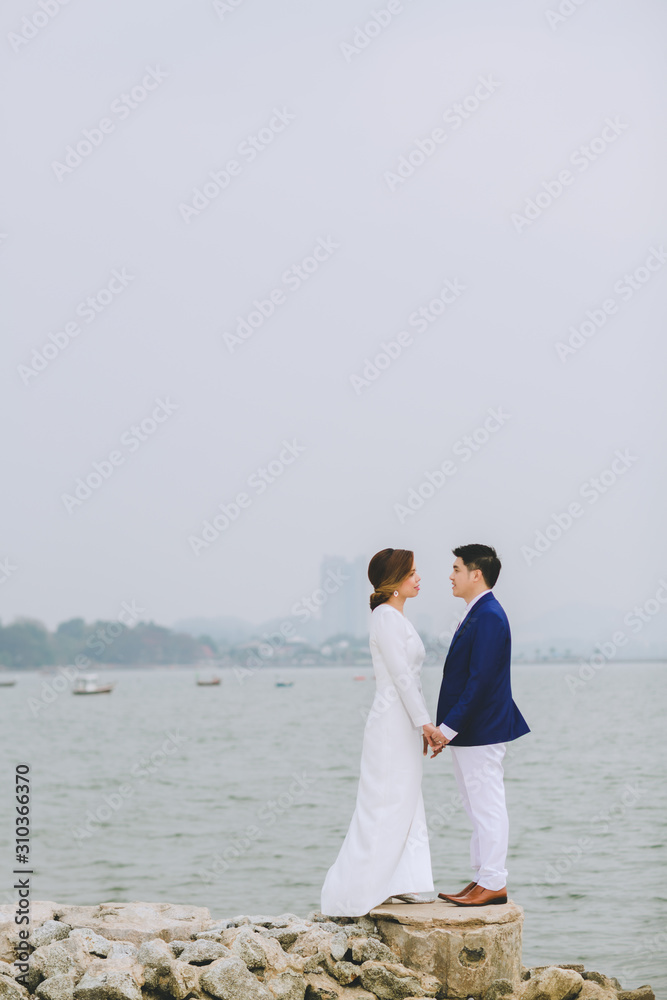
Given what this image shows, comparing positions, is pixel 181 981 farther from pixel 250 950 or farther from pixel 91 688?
pixel 91 688

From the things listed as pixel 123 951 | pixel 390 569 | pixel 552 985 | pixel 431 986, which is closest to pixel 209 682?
pixel 552 985

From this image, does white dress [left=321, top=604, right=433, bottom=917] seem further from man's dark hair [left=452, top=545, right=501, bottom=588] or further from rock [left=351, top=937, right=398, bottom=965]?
man's dark hair [left=452, top=545, right=501, bottom=588]

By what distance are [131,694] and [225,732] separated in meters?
50.2

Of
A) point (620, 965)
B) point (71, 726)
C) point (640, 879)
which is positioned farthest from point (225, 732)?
point (620, 965)

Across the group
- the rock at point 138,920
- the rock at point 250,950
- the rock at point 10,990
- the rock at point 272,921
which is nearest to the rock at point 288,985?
the rock at point 250,950

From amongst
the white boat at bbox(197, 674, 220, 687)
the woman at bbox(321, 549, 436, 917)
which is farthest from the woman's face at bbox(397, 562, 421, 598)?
the white boat at bbox(197, 674, 220, 687)

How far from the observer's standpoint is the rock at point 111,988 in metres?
5.25

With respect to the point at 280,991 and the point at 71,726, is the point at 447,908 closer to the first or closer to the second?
the point at 280,991

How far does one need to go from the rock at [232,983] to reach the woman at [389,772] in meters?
0.67

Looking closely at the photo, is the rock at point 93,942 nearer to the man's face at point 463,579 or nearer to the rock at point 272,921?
the rock at point 272,921

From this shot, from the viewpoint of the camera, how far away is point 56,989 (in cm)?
534

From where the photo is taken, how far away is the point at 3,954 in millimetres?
5887

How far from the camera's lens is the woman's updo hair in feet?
19.1

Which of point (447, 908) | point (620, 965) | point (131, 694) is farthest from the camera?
point (131, 694)
